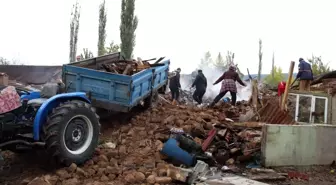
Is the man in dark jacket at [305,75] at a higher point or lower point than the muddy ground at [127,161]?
higher

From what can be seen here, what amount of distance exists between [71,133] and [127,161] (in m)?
1.10

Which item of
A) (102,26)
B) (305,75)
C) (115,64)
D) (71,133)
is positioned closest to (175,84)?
(305,75)

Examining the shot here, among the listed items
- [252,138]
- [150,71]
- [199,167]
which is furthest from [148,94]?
[199,167]

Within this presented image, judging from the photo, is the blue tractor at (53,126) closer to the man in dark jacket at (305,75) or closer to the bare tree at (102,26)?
the man in dark jacket at (305,75)

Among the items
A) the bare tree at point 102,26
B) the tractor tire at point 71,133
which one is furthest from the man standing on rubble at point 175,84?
the bare tree at point 102,26

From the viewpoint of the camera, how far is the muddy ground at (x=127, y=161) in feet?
16.7

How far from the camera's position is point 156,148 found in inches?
262

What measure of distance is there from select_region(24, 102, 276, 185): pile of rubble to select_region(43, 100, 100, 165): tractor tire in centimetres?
20

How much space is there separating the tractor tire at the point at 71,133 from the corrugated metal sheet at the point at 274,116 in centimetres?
480

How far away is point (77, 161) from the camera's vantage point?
5383 millimetres

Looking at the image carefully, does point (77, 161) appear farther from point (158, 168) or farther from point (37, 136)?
point (158, 168)

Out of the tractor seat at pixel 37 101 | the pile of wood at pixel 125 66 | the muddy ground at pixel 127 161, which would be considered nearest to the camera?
the muddy ground at pixel 127 161

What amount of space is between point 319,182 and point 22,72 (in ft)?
46.0

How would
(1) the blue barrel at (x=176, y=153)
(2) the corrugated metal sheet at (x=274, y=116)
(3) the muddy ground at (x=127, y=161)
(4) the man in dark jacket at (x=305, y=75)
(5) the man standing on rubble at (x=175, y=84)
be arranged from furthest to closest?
1. (5) the man standing on rubble at (x=175, y=84)
2. (4) the man in dark jacket at (x=305, y=75)
3. (2) the corrugated metal sheet at (x=274, y=116)
4. (1) the blue barrel at (x=176, y=153)
5. (3) the muddy ground at (x=127, y=161)
